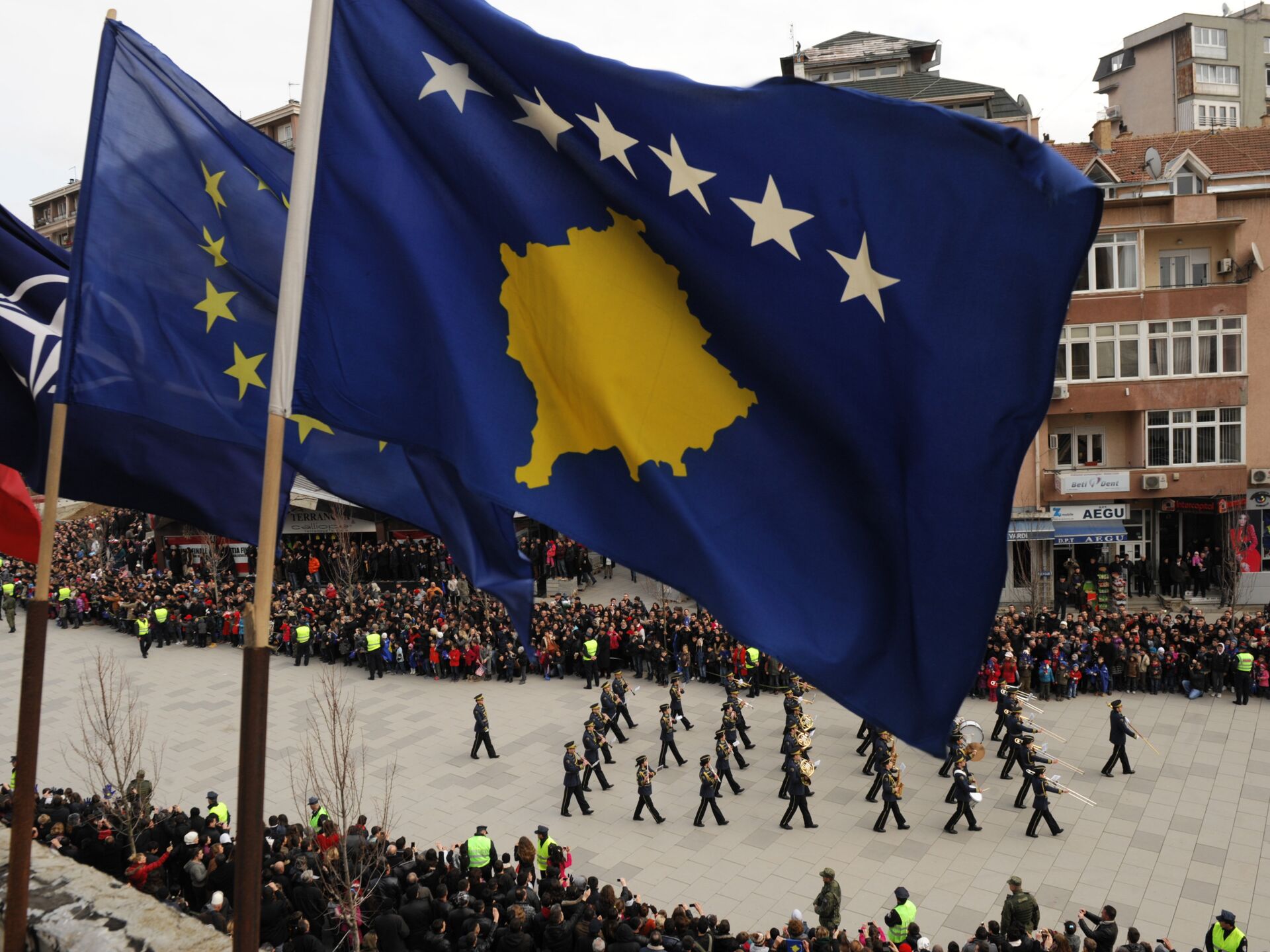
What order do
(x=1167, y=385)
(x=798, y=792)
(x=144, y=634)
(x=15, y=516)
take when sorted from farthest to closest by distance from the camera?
1. (x=144, y=634)
2. (x=1167, y=385)
3. (x=798, y=792)
4. (x=15, y=516)

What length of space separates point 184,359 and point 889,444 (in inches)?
207

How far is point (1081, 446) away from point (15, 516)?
35.2 m

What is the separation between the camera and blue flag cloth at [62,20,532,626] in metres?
6.88

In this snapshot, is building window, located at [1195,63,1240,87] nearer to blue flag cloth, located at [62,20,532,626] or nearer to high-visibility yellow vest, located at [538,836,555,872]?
high-visibility yellow vest, located at [538,836,555,872]

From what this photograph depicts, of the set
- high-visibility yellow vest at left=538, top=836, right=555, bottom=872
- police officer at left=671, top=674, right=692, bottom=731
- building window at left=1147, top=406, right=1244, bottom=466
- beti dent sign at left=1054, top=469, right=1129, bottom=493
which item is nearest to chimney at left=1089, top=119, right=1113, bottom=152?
building window at left=1147, top=406, right=1244, bottom=466

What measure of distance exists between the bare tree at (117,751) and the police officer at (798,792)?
37.9 ft

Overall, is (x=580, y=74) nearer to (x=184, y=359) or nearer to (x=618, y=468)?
(x=618, y=468)

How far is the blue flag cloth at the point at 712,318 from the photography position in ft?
14.9

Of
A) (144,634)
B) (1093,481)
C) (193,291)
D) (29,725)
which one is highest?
(1093,481)

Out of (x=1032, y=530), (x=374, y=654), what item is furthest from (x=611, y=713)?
(x=1032, y=530)

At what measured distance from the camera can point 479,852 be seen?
643 inches

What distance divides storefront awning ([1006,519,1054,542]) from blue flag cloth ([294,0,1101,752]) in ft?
107

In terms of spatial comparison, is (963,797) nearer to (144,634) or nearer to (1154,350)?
(1154,350)

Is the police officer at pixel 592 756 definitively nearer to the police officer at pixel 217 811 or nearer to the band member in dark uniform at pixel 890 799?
the band member in dark uniform at pixel 890 799
